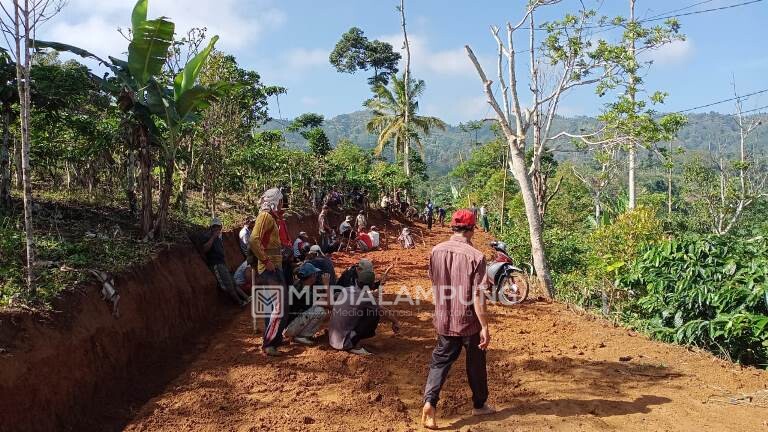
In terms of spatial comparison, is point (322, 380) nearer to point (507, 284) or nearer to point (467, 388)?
point (467, 388)

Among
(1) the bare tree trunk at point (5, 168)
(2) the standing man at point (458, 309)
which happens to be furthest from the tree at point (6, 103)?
(2) the standing man at point (458, 309)

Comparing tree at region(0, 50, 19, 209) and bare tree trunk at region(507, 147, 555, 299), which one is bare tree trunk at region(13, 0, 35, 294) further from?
bare tree trunk at region(507, 147, 555, 299)

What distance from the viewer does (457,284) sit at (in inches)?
156

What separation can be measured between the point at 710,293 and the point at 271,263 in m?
5.01

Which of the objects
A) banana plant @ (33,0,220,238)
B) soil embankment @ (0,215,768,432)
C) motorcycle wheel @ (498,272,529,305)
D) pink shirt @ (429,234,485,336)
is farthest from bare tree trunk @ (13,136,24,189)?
motorcycle wheel @ (498,272,529,305)

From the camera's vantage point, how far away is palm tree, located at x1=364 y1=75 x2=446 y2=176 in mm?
28969

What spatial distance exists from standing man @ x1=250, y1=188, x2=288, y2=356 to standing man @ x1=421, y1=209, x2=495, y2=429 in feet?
6.79

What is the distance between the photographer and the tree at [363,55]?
A: 38.2 m

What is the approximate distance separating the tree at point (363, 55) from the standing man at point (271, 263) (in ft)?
111

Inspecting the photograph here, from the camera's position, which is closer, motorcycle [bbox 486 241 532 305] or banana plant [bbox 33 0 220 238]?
banana plant [bbox 33 0 220 238]

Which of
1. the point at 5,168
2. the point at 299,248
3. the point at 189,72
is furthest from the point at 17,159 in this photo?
the point at 299,248

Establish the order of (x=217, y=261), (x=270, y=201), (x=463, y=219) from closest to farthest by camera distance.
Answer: (x=463, y=219)
(x=270, y=201)
(x=217, y=261)

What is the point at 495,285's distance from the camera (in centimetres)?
824

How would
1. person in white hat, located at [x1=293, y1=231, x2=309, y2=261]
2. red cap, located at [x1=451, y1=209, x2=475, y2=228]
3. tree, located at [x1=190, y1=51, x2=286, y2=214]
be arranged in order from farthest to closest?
tree, located at [x1=190, y1=51, x2=286, y2=214] < person in white hat, located at [x1=293, y1=231, x2=309, y2=261] < red cap, located at [x1=451, y1=209, x2=475, y2=228]
